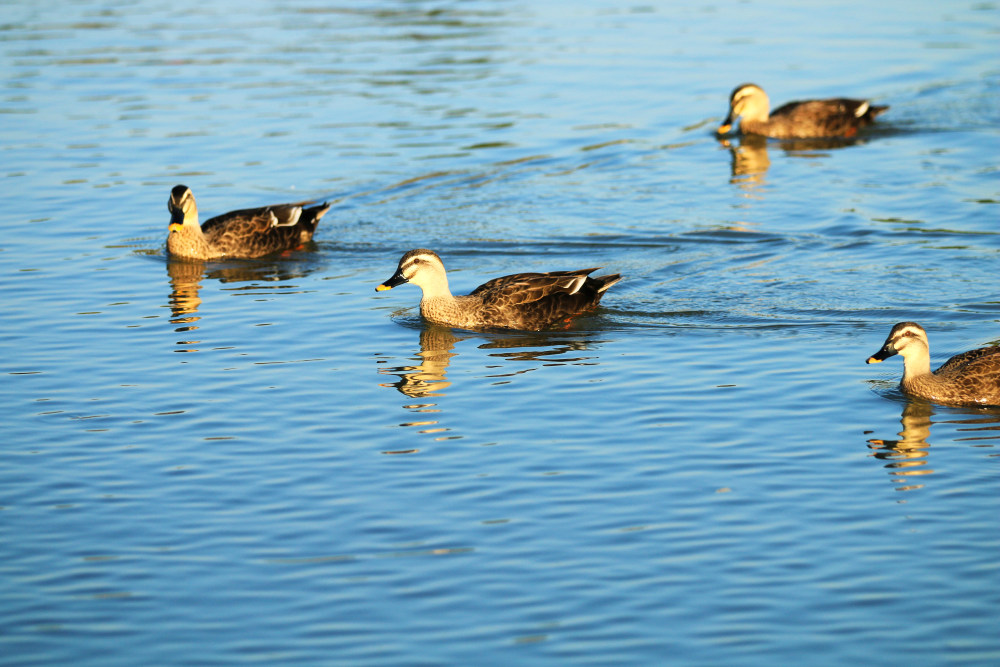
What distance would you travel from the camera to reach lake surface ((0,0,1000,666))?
8.26m

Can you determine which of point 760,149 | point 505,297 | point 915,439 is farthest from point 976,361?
point 760,149

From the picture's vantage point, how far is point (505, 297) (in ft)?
47.4

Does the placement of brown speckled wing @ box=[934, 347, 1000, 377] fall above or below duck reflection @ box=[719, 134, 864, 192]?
below

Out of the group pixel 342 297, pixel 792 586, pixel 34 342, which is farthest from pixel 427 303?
pixel 792 586

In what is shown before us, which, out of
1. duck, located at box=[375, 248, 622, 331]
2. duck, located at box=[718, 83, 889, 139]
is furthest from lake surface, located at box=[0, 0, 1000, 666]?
duck, located at box=[718, 83, 889, 139]

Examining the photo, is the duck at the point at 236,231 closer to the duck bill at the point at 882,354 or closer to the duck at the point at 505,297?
the duck at the point at 505,297

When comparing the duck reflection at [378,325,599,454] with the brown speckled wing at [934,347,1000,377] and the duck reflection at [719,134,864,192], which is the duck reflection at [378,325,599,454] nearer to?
the brown speckled wing at [934,347,1000,377]

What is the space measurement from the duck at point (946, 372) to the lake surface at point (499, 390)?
229mm

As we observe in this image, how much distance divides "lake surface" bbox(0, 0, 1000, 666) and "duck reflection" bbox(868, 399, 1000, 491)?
0.04 metres

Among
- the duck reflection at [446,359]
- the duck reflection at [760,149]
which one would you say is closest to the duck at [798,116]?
the duck reflection at [760,149]

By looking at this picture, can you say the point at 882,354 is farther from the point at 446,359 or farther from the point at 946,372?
the point at 446,359

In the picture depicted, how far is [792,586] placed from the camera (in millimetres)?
8430

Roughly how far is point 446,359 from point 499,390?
4.53 feet

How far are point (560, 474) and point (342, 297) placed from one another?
6469 mm
